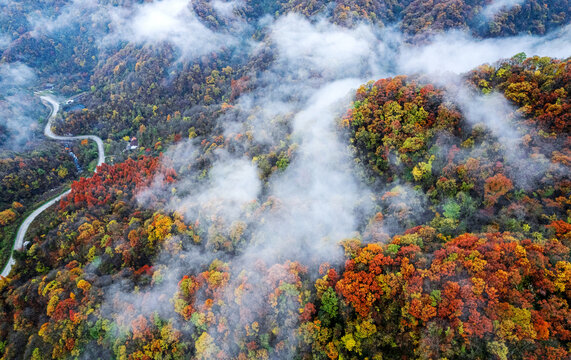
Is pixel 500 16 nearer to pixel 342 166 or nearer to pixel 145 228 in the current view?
pixel 342 166

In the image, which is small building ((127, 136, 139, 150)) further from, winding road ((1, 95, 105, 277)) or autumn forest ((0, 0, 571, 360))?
winding road ((1, 95, 105, 277))

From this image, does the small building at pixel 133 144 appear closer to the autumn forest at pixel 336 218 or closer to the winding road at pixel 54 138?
the autumn forest at pixel 336 218

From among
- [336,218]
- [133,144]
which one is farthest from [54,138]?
[336,218]

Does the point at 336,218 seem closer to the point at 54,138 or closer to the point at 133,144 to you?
the point at 133,144

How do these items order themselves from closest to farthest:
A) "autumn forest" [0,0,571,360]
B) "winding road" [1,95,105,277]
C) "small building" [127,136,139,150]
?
"autumn forest" [0,0,571,360] → "winding road" [1,95,105,277] → "small building" [127,136,139,150]

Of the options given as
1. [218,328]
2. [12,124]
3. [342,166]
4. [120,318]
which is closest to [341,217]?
[342,166]

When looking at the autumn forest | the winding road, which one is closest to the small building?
→ the autumn forest

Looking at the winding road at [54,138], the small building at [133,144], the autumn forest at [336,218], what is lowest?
the winding road at [54,138]

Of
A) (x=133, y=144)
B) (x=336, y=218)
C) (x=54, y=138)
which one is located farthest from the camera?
(x=54, y=138)

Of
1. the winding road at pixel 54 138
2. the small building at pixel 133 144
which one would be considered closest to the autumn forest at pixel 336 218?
the winding road at pixel 54 138

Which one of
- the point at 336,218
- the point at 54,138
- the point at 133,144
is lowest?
the point at 54,138

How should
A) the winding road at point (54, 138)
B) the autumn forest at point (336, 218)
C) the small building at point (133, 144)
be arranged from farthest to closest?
the small building at point (133, 144) < the winding road at point (54, 138) < the autumn forest at point (336, 218)
